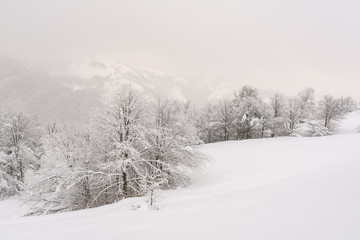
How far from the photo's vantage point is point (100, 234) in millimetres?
4496

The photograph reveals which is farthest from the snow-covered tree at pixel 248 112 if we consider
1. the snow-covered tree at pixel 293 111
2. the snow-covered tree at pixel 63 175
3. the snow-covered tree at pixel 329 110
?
the snow-covered tree at pixel 63 175

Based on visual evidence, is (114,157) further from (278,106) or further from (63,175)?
(278,106)

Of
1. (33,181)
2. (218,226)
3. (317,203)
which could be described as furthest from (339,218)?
(33,181)

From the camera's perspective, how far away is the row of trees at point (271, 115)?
33.6 m

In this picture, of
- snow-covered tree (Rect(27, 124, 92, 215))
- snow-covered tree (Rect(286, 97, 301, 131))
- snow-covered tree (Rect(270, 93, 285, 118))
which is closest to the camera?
snow-covered tree (Rect(27, 124, 92, 215))

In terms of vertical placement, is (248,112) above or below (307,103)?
below

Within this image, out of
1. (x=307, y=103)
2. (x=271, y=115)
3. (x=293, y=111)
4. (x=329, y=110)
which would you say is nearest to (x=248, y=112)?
(x=271, y=115)

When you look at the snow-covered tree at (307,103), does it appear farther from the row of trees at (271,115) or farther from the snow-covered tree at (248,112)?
the snow-covered tree at (248,112)

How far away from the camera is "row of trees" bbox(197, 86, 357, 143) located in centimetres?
3359

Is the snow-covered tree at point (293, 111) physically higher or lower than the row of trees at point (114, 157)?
higher

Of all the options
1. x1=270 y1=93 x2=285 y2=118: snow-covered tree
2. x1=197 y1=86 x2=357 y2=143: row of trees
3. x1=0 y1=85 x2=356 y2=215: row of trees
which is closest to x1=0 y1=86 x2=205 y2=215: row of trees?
x1=0 y1=85 x2=356 y2=215: row of trees

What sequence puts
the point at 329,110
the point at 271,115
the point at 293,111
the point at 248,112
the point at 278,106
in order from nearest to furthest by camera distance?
the point at 271,115 < the point at 248,112 < the point at 278,106 < the point at 293,111 < the point at 329,110

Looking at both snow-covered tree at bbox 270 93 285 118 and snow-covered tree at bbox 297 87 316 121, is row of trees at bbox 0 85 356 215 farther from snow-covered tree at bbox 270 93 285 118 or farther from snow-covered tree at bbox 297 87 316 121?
snow-covered tree at bbox 297 87 316 121

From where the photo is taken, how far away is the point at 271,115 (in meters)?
33.2
